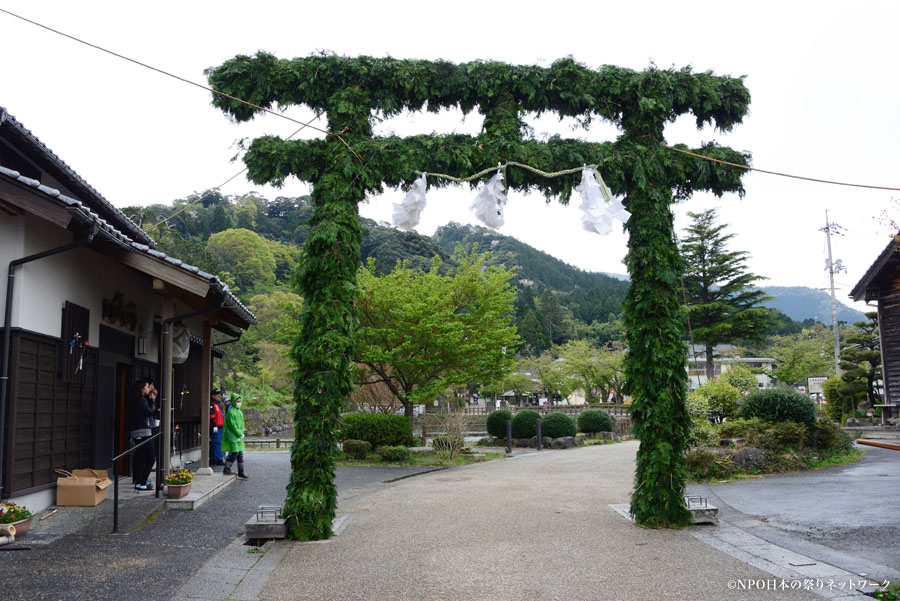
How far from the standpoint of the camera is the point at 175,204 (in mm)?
78000

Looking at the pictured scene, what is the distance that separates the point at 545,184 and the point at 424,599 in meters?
5.52

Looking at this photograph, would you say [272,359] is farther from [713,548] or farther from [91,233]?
[713,548]

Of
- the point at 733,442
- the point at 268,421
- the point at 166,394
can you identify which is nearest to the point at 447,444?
the point at 733,442

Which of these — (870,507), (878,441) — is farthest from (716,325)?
(870,507)

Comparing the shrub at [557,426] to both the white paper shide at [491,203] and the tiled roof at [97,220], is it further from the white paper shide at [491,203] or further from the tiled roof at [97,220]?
the white paper shide at [491,203]

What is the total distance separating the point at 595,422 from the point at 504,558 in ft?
72.2

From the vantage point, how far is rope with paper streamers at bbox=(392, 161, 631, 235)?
26.9ft

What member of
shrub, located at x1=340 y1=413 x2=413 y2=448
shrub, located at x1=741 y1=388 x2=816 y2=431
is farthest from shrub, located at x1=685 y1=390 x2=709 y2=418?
shrub, located at x1=340 y1=413 x2=413 y2=448

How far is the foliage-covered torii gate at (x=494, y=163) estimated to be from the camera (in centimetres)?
766

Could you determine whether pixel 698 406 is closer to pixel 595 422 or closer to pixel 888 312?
pixel 595 422

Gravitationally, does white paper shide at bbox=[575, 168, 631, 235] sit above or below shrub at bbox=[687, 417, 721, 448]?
above

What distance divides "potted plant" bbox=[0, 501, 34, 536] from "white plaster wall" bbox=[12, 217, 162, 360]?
218 cm

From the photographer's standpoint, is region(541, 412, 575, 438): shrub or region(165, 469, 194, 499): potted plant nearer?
region(165, 469, 194, 499): potted plant

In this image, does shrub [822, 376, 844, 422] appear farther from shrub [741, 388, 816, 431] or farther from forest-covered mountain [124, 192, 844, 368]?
shrub [741, 388, 816, 431]
